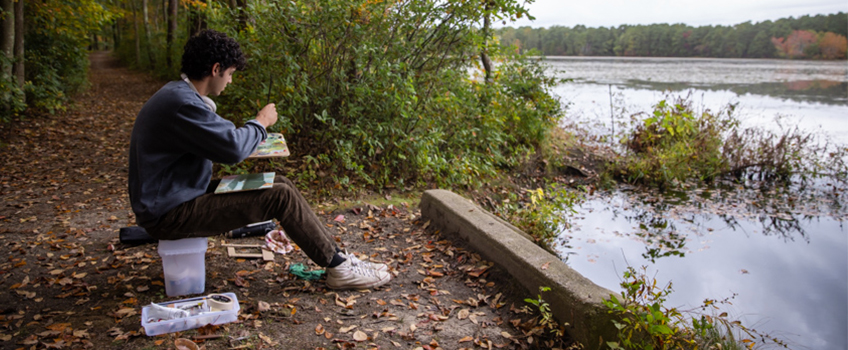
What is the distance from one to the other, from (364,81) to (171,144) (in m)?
3.05

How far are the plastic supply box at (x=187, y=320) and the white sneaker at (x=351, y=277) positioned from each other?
23.5 inches

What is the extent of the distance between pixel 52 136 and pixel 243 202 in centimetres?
691

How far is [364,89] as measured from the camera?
5219mm

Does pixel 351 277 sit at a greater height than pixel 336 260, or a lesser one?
lesser

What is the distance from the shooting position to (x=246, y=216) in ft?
9.20

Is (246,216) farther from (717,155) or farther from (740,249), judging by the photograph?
(717,155)

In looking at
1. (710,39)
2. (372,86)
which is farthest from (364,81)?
(710,39)

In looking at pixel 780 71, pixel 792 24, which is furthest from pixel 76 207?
pixel 780 71

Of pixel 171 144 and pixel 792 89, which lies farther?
pixel 792 89

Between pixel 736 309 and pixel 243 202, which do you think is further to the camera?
pixel 736 309

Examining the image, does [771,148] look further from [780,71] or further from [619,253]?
[780,71]

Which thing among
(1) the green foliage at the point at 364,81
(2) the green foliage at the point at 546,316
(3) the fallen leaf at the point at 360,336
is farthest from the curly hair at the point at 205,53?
(1) the green foliage at the point at 364,81

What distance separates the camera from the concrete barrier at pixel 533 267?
2.62 meters

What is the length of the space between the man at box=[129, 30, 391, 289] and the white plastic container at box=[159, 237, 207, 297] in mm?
84
